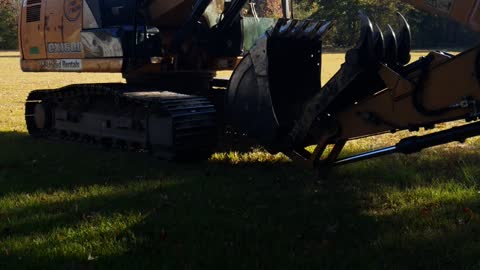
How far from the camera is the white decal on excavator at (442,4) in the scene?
4340 millimetres

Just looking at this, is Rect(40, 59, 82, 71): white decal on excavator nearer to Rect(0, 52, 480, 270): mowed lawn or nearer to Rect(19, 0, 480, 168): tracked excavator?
Rect(19, 0, 480, 168): tracked excavator

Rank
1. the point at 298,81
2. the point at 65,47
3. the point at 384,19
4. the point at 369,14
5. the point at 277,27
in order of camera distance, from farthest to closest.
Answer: the point at 384,19
the point at 369,14
the point at 65,47
the point at 298,81
the point at 277,27

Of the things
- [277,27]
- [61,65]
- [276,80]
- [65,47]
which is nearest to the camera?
[277,27]

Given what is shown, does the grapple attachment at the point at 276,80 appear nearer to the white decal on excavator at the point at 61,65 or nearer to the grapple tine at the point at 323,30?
the grapple tine at the point at 323,30

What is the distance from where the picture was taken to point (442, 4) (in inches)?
172

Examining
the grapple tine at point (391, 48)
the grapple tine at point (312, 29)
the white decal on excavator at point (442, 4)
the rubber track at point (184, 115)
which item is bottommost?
the rubber track at point (184, 115)

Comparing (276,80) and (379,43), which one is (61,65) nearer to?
(276,80)

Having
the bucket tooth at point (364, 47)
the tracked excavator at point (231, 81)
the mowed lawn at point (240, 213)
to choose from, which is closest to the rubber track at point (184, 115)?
the tracked excavator at point (231, 81)

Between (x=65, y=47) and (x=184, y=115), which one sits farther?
(x=65, y=47)

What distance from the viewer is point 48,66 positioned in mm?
9422

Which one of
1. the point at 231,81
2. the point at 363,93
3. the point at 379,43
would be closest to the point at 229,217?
the point at 363,93

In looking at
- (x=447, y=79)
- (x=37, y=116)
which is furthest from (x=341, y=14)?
(x=447, y=79)

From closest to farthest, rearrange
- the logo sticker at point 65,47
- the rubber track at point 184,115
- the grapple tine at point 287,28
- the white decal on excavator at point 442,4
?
the white decal on excavator at point 442,4 < the grapple tine at point 287,28 < the rubber track at point 184,115 < the logo sticker at point 65,47

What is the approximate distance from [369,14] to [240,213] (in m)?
62.9
